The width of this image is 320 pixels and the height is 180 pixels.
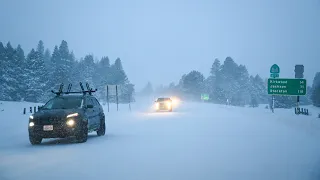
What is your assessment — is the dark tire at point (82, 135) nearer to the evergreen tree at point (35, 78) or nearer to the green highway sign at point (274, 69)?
the green highway sign at point (274, 69)

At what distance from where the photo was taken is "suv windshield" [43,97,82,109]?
1391 cm

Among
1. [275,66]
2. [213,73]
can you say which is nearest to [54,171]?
[275,66]

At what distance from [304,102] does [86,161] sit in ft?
460

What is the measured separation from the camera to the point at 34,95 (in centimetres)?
7456

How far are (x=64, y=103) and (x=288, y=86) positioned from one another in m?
18.7

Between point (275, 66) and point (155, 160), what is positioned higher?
point (275, 66)

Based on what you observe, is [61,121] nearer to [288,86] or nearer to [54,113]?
[54,113]

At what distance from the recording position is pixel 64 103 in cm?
1416

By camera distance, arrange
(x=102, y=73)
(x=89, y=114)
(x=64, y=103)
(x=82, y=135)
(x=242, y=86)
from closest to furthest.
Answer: (x=82, y=135)
(x=89, y=114)
(x=64, y=103)
(x=102, y=73)
(x=242, y=86)

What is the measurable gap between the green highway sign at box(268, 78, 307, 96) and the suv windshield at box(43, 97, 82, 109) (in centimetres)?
1801

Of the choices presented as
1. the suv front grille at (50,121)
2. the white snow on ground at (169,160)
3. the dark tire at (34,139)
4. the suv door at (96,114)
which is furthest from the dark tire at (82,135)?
the suv door at (96,114)

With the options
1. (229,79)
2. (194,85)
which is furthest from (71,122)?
(194,85)

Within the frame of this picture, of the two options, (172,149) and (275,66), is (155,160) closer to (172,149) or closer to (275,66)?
(172,149)

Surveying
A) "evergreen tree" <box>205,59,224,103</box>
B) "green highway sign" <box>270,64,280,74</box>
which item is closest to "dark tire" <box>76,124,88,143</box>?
"green highway sign" <box>270,64,280,74</box>
